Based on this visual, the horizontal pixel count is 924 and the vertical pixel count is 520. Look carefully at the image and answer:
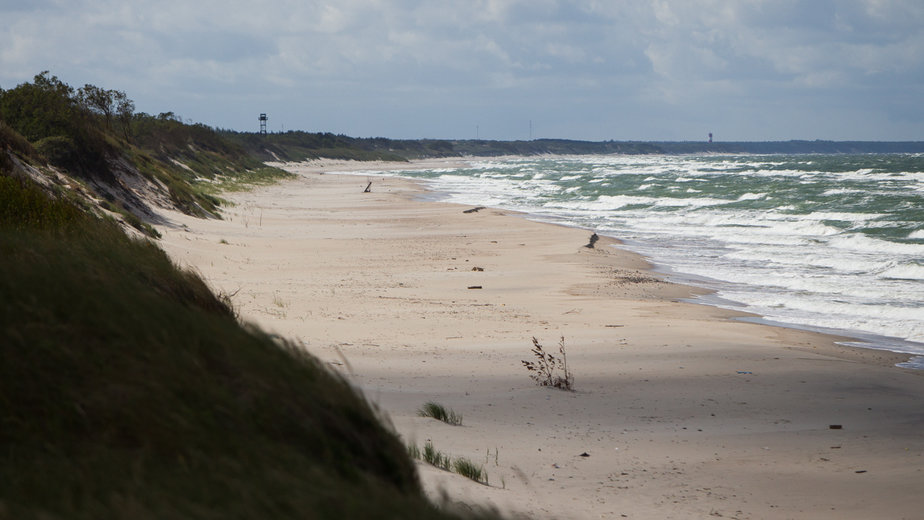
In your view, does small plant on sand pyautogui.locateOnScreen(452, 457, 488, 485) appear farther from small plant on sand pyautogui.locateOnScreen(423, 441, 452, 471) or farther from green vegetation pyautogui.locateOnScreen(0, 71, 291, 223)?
green vegetation pyautogui.locateOnScreen(0, 71, 291, 223)

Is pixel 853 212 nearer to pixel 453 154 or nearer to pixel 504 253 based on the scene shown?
pixel 504 253

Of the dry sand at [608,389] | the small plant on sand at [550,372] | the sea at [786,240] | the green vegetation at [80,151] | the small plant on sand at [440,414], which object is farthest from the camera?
the green vegetation at [80,151]

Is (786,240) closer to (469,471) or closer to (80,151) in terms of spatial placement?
(80,151)

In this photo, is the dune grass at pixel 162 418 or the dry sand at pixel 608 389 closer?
the dune grass at pixel 162 418

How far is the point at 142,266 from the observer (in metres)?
4.79

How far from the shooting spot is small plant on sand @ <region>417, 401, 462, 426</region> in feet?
21.3

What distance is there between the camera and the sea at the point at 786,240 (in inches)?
544

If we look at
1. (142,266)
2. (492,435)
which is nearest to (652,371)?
(492,435)

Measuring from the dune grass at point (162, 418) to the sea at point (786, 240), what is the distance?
8855 millimetres

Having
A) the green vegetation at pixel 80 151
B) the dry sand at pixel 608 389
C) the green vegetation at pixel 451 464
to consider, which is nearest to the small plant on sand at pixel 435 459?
the green vegetation at pixel 451 464

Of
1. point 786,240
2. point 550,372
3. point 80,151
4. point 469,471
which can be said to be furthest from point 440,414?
point 786,240

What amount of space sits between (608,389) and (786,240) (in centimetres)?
1992

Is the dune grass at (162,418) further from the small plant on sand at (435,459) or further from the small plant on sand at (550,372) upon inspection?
the small plant on sand at (550,372)

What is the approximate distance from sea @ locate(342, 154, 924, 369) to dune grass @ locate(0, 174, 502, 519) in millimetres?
8855
